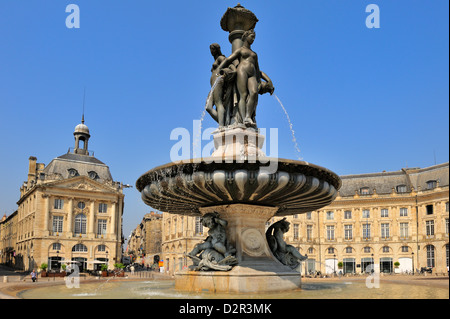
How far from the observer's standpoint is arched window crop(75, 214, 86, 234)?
63.7 metres

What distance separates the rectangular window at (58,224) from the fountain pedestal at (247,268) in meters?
55.3

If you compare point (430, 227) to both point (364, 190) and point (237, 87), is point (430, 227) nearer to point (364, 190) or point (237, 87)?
point (364, 190)

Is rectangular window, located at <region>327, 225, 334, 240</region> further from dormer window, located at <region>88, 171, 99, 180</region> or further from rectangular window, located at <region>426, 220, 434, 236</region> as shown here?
dormer window, located at <region>88, 171, 99, 180</region>

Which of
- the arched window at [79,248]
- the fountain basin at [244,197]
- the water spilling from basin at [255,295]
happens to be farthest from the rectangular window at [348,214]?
the fountain basin at [244,197]

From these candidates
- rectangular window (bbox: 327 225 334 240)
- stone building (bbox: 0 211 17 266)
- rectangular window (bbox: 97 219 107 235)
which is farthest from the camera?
stone building (bbox: 0 211 17 266)

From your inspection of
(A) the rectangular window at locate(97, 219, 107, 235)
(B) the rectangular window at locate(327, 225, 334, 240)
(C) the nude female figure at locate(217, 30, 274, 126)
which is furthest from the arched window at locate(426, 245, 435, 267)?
(C) the nude female figure at locate(217, 30, 274, 126)

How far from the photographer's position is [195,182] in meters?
9.98

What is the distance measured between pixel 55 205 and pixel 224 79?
5589 centimetres

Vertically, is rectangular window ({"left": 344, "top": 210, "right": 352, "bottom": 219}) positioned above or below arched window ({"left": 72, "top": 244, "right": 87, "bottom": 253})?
above

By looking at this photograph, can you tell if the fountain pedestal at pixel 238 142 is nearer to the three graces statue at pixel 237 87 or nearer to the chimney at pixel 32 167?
the three graces statue at pixel 237 87

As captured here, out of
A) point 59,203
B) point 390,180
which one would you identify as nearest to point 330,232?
point 390,180

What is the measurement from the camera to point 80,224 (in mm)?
64188

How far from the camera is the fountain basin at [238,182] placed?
32.0ft

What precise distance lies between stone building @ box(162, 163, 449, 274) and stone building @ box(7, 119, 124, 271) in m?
9.71
